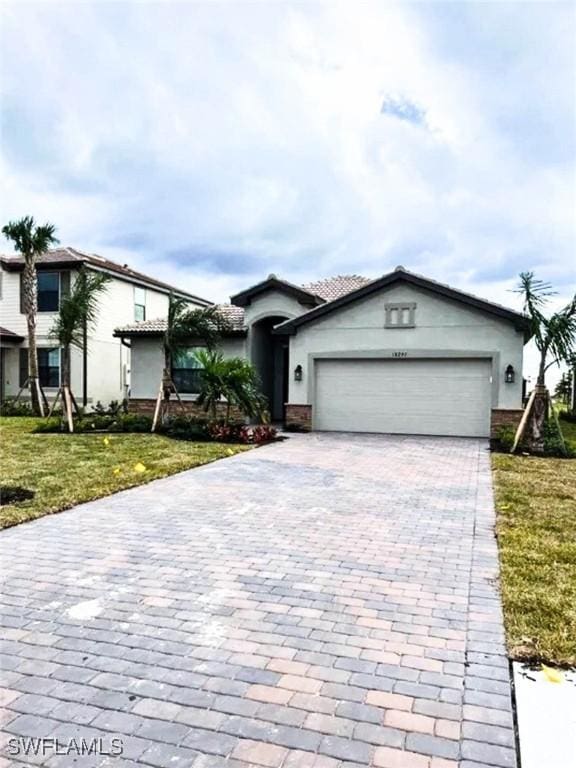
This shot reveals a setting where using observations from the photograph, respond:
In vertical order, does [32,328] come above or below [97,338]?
above

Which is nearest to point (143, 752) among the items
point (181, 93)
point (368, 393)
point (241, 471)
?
point (241, 471)

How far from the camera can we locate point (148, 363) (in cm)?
2069

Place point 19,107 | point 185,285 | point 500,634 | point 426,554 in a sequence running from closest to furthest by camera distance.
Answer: point 500,634 < point 426,554 < point 19,107 < point 185,285

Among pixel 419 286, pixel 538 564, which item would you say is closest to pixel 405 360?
pixel 419 286

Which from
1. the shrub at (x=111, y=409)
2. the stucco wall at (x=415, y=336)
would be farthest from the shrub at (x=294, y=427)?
the shrub at (x=111, y=409)

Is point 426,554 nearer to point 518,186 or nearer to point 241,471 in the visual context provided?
point 241,471

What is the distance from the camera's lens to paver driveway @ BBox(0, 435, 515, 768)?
2.79 m

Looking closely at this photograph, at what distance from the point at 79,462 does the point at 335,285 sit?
48.4 ft

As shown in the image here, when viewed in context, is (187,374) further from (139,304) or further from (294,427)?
(139,304)

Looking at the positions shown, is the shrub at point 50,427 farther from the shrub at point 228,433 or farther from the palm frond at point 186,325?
the shrub at point 228,433

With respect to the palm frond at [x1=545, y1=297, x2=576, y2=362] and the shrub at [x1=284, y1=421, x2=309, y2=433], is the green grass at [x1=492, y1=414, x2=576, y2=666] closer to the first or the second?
the palm frond at [x1=545, y1=297, x2=576, y2=362]

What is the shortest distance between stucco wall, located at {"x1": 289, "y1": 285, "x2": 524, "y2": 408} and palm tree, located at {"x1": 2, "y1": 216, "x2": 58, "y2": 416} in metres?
9.98

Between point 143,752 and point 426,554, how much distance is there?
3.74 m

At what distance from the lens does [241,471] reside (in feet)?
34.3
